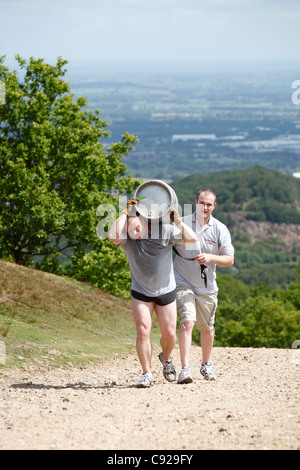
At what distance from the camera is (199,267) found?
336 inches

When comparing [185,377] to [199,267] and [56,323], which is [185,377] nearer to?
[199,267]

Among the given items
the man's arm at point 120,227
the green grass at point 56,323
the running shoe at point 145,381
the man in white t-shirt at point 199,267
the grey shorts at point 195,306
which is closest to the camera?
the man's arm at point 120,227

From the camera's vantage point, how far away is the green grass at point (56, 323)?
37.4ft

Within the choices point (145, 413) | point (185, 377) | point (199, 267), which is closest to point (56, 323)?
point (185, 377)

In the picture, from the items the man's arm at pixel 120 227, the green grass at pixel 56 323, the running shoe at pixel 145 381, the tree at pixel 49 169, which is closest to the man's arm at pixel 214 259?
the man's arm at pixel 120 227

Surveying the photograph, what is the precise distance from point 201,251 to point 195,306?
2.80 ft

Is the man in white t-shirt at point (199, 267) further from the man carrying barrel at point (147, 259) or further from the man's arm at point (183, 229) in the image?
the man carrying barrel at point (147, 259)

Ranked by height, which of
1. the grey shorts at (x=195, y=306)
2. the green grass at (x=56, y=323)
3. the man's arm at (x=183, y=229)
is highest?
the man's arm at (x=183, y=229)

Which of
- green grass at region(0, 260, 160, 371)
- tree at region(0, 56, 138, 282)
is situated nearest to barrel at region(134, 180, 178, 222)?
green grass at region(0, 260, 160, 371)

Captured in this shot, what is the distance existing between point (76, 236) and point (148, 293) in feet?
73.1

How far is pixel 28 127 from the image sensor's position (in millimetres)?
31000

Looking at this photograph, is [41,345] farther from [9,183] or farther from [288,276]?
[288,276]

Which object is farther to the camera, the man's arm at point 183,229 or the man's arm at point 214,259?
the man's arm at point 214,259

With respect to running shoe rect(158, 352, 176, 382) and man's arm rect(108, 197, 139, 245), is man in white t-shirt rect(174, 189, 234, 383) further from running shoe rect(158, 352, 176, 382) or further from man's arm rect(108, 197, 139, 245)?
man's arm rect(108, 197, 139, 245)
